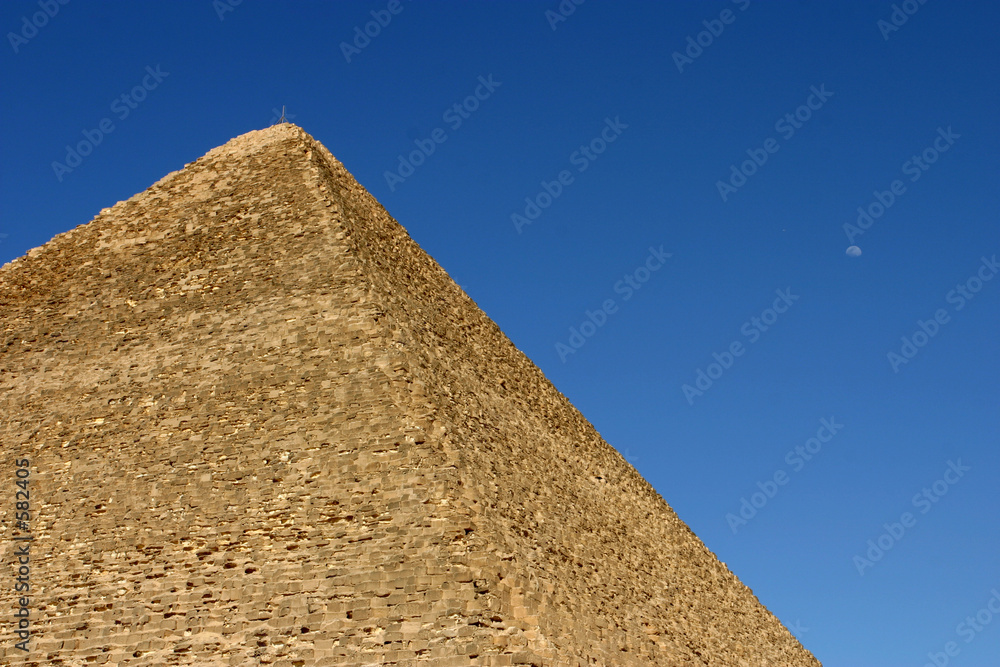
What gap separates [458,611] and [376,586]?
1.20 m

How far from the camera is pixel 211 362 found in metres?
17.4

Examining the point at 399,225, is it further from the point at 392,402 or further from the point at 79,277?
the point at 392,402

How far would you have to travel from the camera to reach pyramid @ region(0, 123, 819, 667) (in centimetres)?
1371

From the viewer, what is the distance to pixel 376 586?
13523 millimetres

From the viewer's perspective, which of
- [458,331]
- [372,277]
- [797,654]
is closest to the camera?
[372,277]

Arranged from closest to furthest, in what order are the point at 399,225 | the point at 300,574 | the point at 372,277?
the point at 300,574 → the point at 372,277 → the point at 399,225

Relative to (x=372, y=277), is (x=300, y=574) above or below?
below

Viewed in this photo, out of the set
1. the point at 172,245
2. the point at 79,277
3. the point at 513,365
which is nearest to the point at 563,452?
the point at 513,365

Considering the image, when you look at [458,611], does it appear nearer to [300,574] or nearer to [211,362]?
[300,574]

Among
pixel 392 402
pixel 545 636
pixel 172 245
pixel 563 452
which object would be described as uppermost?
pixel 172 245

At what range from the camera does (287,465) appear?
Result: 1531 centimetres

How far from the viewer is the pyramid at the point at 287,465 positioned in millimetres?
13711

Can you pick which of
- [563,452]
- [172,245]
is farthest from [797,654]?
[172,245]

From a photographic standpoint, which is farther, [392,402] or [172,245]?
→ [172,245]
